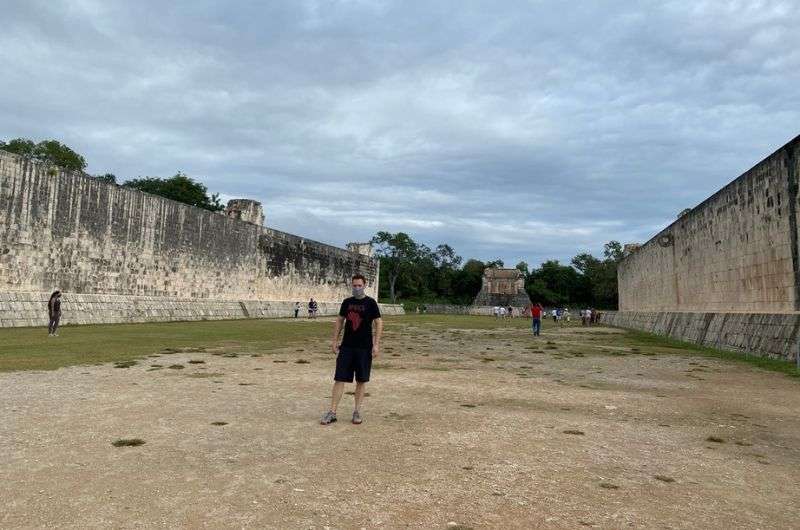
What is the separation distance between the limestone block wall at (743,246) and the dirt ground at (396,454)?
15.4 ft

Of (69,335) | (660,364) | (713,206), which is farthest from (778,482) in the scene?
(69,335)

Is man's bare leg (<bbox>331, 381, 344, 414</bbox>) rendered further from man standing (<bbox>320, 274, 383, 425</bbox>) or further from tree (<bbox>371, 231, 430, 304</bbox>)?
tree (<bbox>371, 231, 430, 304</bbox>)

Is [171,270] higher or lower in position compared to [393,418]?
higher

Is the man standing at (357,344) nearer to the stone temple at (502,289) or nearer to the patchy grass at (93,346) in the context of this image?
the patchy grass at (93,346)

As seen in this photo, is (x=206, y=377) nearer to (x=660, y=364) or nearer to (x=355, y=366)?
(x=355, y=366)

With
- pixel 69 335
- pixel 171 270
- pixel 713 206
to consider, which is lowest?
pixel 69 335

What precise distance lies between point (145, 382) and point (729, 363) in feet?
31.6

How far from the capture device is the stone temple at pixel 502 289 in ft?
199

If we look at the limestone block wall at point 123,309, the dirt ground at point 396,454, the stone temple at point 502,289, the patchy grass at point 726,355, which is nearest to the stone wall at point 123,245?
the limestone block wall at point 123,309

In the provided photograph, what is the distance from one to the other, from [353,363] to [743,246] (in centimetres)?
1125

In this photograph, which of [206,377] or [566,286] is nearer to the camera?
[206,377]

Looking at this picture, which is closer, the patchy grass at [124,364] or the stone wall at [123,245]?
the patchy grass at [124,364]

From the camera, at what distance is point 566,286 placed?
72.4 meters

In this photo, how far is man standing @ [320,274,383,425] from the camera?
15.8ft
